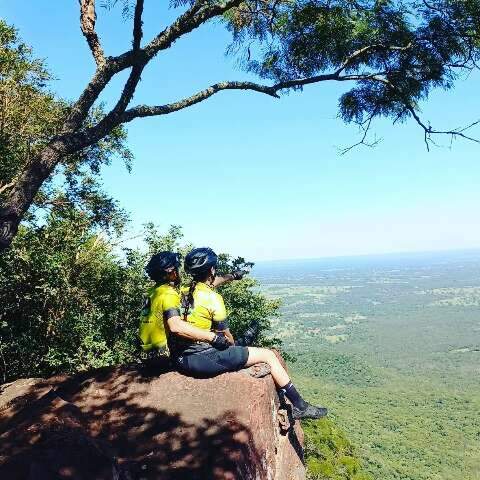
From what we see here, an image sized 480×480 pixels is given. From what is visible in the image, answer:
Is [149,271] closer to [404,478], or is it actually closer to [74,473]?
[74,473]

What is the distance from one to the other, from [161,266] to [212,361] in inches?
51.3

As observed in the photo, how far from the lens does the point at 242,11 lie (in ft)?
30.1

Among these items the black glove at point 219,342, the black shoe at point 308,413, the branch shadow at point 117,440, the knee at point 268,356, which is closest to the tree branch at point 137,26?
the black glove at point 219,342

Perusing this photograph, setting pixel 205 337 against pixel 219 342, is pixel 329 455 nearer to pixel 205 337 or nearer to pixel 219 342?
Answer: pixel 219 342

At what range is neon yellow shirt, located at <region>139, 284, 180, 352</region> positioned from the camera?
5.14m

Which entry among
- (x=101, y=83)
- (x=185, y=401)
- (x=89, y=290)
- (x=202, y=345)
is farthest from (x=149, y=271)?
(x=89, y=290)

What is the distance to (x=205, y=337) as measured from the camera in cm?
496

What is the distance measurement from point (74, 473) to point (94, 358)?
8216 millimetres

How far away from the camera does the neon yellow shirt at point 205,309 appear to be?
5.12 meters

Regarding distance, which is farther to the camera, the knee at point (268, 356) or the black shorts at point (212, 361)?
the knee at point (268, 356)

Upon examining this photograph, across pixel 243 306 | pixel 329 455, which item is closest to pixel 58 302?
pixel 243 306

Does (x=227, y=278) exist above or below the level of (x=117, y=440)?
above

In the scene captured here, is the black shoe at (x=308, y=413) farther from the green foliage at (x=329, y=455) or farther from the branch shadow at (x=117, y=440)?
the green foliage at (x=329, y=455)

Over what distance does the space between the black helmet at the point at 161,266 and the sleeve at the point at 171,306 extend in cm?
42
